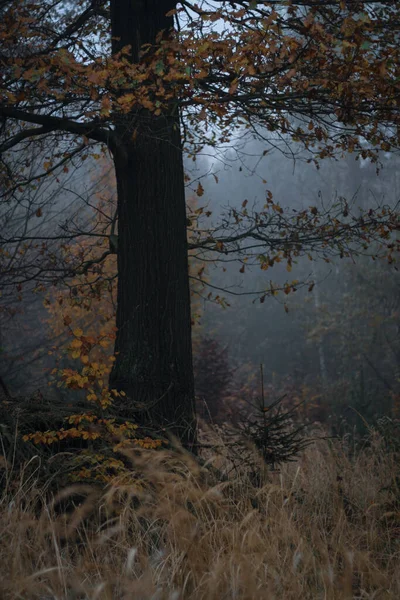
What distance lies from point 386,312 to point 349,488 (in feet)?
64.6

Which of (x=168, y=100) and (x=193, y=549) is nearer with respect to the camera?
(x=193, y=549)

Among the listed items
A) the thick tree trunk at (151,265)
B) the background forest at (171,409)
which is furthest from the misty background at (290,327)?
the background forest at (171,409)

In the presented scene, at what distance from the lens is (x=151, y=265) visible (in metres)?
5.93

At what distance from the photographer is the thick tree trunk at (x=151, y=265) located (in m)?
5.77

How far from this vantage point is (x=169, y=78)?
4797 mm

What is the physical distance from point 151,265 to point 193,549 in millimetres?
3175

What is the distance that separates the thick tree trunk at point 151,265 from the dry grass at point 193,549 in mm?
1328

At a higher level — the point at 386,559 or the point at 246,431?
the point at 246,431

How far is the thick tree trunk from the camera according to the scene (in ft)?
18.9

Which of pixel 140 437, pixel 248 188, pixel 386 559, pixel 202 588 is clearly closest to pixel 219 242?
pixel 140 437

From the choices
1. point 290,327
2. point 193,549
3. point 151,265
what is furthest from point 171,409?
point 290,327

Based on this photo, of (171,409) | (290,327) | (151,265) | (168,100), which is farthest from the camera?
(290,327)

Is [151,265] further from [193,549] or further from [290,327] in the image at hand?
[290,327]

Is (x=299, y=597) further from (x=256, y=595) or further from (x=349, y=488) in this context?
(x=349, y=488)
